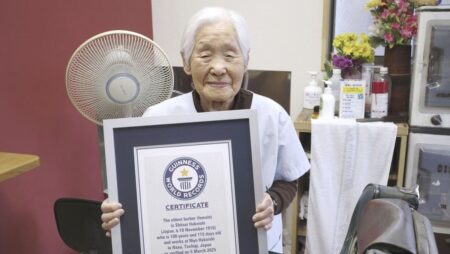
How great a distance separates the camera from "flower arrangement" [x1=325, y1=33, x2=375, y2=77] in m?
1.86

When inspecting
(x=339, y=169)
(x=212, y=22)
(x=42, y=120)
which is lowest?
(x=339, y=169)

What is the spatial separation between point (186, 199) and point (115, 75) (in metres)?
0.65

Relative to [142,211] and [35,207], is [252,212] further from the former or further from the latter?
[35,207]

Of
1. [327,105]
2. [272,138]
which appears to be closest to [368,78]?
[327,105]

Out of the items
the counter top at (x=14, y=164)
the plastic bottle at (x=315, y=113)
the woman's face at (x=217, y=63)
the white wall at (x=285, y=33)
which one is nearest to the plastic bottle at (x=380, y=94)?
the plastic bottle at (x=315, y=113)

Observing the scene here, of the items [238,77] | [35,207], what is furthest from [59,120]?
[238,77]

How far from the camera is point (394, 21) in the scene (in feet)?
6.02

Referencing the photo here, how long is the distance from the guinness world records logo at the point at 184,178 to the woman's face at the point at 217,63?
271mm

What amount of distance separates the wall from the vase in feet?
4.99

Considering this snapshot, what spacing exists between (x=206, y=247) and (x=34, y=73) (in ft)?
3.90

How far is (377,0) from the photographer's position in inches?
73.8

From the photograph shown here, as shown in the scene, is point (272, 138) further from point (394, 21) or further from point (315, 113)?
point (394, 21)

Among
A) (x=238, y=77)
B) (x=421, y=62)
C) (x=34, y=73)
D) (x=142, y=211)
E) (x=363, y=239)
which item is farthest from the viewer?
(x=421, y=62)

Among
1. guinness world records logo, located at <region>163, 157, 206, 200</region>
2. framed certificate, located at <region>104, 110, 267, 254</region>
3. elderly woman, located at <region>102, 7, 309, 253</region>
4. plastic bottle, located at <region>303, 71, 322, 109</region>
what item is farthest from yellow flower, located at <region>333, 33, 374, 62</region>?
guinness world records logo, located at <region>163, 157, 206, 200</region>
